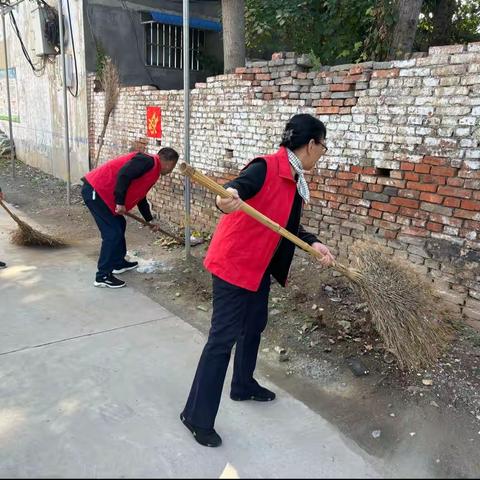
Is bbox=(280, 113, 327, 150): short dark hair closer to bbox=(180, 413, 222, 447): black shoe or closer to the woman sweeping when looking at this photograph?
the woman sweeping

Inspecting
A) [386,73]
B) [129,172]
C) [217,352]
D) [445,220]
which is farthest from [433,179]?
[129,172]

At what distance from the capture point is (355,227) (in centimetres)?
429

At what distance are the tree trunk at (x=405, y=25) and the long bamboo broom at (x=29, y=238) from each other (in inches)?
192

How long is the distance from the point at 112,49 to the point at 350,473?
9.01m

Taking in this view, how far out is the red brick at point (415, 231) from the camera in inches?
147

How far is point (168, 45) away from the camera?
9.64 metres

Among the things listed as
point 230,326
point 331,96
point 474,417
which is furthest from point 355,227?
point 230,326

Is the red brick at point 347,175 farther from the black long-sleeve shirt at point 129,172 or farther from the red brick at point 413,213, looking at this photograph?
the black long-sleeve shirt at point 129,172

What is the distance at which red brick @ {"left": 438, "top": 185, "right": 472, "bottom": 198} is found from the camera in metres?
3.39

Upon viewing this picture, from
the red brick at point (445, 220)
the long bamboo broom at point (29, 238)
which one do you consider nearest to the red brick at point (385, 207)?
the red brick at point (445, 220)

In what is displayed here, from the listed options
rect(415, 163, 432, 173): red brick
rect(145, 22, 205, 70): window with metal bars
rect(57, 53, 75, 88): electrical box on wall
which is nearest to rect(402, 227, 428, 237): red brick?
rect(415, 163, 432, 173): red brick

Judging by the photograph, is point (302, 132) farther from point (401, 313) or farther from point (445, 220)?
point (445, 220)

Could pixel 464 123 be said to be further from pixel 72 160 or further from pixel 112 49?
pixel 72 160

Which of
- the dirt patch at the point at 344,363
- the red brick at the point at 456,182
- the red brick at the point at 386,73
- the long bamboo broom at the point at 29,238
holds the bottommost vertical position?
the dirt patch at the point at 344,363
